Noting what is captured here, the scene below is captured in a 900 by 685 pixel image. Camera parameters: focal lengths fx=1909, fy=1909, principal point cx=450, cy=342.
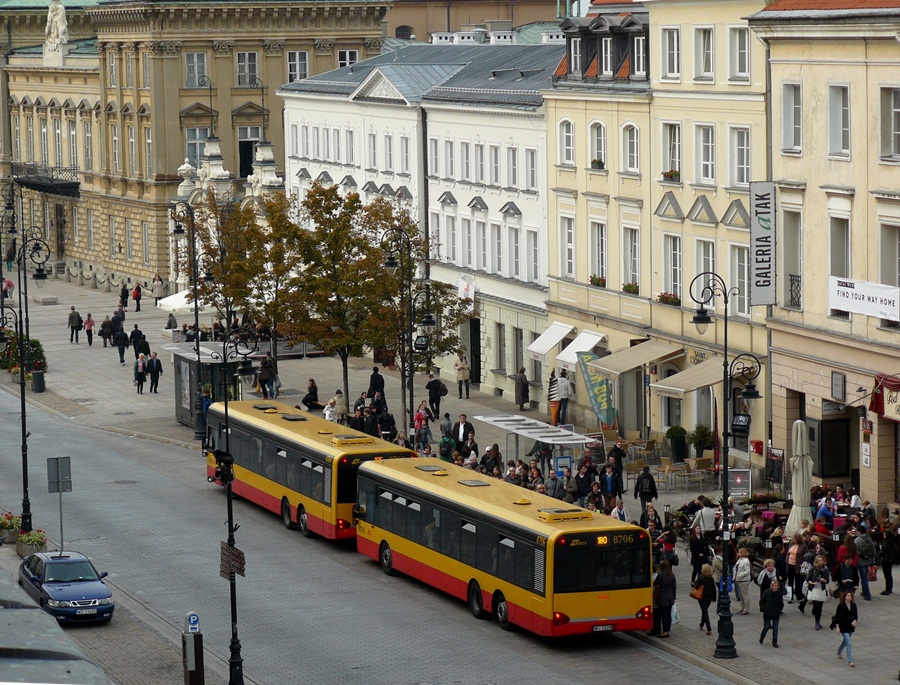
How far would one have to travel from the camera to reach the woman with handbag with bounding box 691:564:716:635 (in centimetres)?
3681

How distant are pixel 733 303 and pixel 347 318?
16297 millimetres

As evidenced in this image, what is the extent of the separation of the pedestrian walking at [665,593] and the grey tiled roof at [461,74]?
30658mm

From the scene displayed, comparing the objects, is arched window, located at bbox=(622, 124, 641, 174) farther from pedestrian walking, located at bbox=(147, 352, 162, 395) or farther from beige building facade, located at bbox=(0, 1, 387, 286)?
beige building facade, located at bbox=(0, 1, 387, 286)

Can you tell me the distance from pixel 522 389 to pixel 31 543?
2384 cm

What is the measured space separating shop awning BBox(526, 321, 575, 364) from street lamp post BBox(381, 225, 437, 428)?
11.4 ft

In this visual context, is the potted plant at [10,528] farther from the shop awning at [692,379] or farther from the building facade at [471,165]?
the building facade at [471,165]

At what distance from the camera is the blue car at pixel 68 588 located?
127 ft

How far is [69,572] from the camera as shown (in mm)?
39438

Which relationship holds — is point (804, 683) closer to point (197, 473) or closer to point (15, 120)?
point (197, 473)

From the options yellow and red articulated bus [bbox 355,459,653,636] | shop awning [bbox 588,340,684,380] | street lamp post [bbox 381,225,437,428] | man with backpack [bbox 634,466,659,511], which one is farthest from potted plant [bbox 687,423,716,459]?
yellow and red articulated bus [bbox 355,459,653,636]

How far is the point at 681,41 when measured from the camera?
5559 centimetres

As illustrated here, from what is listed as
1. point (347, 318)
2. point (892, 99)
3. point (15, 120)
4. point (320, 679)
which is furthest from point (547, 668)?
point (15, 120)

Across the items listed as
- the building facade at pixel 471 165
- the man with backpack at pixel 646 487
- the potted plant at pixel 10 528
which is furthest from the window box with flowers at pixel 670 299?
the potted plant at pixel 10 528

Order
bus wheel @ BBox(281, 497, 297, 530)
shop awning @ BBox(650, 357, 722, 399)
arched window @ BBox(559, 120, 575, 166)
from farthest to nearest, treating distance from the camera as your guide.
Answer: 1. arched window @ BBox(559, 120, 575, 166)
2. shop awning @ BBox(650, 357, 722, 399)
3. bus wheel @ BBox(281, 497, 297, 530)
